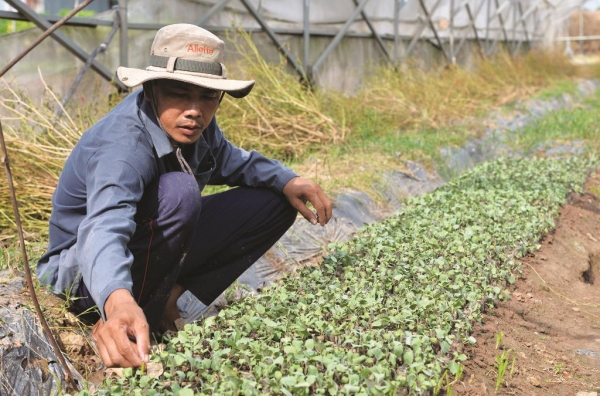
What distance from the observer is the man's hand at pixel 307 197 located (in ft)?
10.4

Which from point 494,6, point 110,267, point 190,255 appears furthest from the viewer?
point 494,6

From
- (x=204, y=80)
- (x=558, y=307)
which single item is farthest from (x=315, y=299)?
(x=558, y=307)

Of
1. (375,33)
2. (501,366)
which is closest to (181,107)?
(501,366)

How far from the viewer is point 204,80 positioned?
8.31 ft

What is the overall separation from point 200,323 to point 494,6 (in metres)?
14.9

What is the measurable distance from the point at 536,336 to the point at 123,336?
1.88 meters

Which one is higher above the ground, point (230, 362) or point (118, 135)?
point (118, 135)

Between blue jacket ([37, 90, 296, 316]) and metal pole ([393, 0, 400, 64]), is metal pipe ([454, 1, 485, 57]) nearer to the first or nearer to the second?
metal pole ([393, 0, 400, 64])

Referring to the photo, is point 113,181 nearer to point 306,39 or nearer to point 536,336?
point 536,336

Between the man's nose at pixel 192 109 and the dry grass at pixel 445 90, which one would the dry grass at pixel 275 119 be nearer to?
the dry grass at pixel 445 90

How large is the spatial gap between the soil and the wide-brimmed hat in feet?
3.25

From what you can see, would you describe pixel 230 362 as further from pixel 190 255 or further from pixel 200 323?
pixel 190 255

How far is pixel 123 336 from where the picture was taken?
6.26ft

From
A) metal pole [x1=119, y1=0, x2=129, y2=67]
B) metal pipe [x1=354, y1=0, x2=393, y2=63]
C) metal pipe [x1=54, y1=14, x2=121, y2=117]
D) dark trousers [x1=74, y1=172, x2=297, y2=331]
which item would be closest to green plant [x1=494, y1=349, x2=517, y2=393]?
dark trousers [x1=74, y1=172, x2=297, y2=331]
